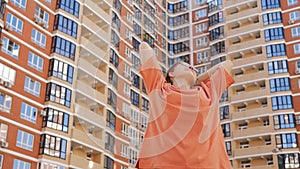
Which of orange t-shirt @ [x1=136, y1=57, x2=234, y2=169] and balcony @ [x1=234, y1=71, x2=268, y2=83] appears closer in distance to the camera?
orange t-shirt @ [x1=136, y1=57, x2=234, y2=169]

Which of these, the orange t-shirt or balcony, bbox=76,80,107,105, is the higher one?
balcony, bbox=76,80,107,105

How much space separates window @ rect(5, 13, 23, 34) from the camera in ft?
83.4

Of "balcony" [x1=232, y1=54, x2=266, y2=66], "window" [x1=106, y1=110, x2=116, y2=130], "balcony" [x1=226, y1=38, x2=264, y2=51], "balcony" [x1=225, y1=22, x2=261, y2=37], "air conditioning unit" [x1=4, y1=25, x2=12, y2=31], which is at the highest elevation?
"balcony" [x1=225, y1=22, x2=261, y2=37]

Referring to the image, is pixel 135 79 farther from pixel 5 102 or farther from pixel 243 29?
pixel 243 29

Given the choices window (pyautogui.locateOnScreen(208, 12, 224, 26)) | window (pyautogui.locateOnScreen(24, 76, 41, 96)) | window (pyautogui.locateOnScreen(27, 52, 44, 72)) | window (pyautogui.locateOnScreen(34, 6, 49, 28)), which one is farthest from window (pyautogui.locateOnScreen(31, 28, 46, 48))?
window (pyautogui.locateOnScreen(208, 12, 224, 26))

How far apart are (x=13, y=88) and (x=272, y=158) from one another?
19.5 metres

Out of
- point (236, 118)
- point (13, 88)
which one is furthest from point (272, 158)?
point (13, 88)

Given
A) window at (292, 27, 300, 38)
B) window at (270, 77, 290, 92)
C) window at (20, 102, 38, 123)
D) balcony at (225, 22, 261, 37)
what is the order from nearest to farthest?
window at (20, 102, 38, 123)
window at (270, 77, 290, 92)
window at (292, 27, 300, 38)
balcony at (225, 22, 261, 37)

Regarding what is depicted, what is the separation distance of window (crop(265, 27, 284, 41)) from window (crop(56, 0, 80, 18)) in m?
16.0

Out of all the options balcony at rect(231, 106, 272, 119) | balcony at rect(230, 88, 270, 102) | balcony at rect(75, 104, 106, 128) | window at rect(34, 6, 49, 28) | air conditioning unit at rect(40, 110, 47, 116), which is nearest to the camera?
balcony at rect(75, 104, 106, 128)

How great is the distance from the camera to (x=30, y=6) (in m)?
27.5

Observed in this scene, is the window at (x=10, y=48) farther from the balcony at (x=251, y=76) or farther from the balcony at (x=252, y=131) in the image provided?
the balcony at (x=252, y=131)

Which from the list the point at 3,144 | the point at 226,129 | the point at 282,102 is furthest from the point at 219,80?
the point at 226,129

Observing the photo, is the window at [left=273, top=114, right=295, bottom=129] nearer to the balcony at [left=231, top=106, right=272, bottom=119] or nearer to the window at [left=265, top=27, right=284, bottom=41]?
the balcony at [left=231, top=106, right=272, bottom=119]
